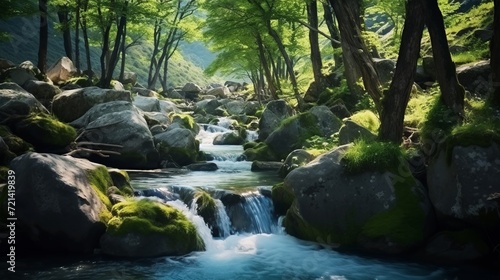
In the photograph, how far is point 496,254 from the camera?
8.53 metres

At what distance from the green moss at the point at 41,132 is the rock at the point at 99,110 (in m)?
2.51

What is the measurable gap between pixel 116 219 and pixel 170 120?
16.6 meters

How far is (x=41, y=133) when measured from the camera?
50.8 ft

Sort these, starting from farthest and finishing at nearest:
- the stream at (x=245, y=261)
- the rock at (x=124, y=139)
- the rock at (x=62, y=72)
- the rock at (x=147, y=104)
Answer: the rock at (x=147, y=104) < the rock at (x=62, y=72) < the rock at (x=124, y=139) < the stream at (x=245, y=261)

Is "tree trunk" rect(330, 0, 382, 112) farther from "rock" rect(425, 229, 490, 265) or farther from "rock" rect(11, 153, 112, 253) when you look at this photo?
"rock" rect(11, 153, 112, 253)

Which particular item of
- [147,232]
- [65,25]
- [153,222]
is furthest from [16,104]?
[65,25]

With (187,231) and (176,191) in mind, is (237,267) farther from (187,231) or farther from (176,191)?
(176,191)

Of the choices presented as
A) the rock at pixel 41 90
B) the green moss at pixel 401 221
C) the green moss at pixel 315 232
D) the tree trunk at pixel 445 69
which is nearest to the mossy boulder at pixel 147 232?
the green moss at pixel 315 232

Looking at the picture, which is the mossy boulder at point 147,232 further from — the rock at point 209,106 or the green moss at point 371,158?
the rock at point 209,106

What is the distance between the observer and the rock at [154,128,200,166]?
18734 millimetres

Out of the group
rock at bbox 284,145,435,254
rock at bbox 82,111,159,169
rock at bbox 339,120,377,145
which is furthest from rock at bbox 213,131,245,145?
rock at bbox 284,145,435,254

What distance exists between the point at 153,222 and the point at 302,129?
11.0 metres

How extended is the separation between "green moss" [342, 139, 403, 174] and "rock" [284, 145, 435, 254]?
4.6 inches

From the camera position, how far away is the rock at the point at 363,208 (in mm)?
9234
